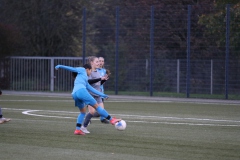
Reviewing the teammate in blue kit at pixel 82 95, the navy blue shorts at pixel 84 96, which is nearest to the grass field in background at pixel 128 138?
the teammate in blue kit at pixel 82 95

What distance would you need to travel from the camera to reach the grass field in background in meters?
9.86

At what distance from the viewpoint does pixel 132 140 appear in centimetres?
1170

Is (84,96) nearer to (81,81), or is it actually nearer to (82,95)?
(82,95)

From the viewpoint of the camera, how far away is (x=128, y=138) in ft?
39.5

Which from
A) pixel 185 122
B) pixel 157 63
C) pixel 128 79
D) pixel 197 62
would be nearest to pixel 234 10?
pixel 197 62

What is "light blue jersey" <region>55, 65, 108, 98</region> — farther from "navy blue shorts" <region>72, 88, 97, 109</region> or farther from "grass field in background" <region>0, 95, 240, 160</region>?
"grass field in background" <region>0, 95, 240, 160</region>

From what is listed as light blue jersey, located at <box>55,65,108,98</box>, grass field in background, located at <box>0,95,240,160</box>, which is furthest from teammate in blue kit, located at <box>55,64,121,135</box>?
grass field in background, located at <box>0,95,240,160</box>

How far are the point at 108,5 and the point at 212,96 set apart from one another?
1761cm

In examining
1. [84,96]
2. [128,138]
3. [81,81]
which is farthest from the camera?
[81,81]

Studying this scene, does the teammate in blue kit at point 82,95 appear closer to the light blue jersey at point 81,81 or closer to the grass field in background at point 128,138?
the light blue jersey at point 81,81

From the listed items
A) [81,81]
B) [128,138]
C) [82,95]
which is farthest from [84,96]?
[128,138]

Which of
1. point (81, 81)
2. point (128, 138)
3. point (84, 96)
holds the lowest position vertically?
point (128, 138)

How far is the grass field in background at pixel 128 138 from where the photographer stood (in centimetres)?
986

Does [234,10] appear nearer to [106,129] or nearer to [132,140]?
[106,129]
